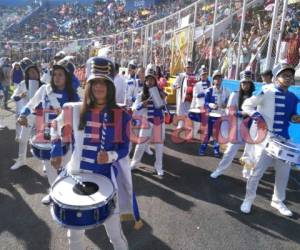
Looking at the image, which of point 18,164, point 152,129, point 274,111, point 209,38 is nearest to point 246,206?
point 274,111

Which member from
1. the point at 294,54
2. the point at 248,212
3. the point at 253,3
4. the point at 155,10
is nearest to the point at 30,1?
the point at 155,10

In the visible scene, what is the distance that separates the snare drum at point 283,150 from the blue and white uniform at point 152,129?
2438 mm

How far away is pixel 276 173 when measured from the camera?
5125 mm

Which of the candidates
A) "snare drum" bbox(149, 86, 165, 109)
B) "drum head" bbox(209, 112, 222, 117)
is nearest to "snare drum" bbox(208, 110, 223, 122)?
"drum head" bbox(209, 112, 222, 117)

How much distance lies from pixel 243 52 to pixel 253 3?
3292mm

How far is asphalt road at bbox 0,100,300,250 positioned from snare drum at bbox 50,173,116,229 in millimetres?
1281

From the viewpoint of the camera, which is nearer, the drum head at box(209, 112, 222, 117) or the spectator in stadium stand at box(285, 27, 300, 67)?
the drum head at box(209, 112, 222, 117)

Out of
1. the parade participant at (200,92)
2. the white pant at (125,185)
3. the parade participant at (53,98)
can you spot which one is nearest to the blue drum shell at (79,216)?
the white pant at (125,185)

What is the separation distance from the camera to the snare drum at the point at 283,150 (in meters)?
4.32

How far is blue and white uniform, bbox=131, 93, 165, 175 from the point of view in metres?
6.62

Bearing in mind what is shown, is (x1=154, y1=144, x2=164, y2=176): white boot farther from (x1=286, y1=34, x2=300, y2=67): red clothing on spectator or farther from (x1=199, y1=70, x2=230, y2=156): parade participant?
(x1=286, y1=34, x2=300, y2=67): red clothing on spectator

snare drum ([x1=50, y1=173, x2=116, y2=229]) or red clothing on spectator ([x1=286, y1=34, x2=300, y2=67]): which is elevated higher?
red clothing on spectator ([x1=286, y1=34, x2=300, y2=67])

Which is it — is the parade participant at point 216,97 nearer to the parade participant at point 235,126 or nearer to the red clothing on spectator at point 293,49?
the parade participant at point 235,126

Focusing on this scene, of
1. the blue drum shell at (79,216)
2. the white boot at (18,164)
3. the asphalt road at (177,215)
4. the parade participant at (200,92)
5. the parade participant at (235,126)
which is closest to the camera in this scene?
the blue drum shell at (79,216)
